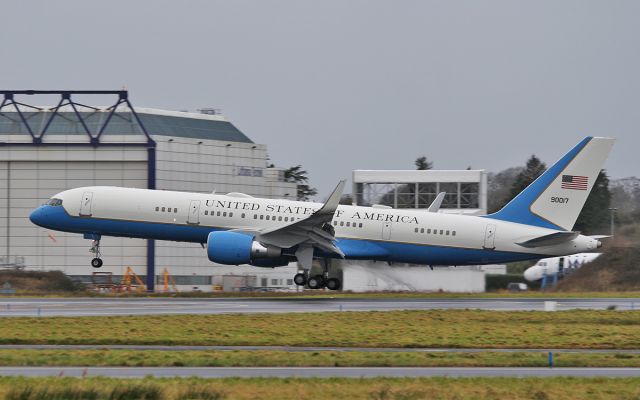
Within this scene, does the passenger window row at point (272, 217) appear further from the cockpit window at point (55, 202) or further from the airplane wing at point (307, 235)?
the cockpit window at point (55, 202)

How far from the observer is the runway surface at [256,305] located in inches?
1566

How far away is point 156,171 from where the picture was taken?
67.3 meters

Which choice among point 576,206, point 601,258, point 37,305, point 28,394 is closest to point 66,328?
point 37,305

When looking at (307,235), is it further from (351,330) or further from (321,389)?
(321,389)

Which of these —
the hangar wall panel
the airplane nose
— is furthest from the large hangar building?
the airplane nose

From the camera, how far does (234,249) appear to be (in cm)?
4669

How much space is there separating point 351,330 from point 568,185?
20.0 metres

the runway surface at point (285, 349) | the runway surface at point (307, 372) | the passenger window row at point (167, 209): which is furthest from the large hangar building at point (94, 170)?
the runway surface at point (307, 372)

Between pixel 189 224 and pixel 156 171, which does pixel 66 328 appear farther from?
pixel 156 171

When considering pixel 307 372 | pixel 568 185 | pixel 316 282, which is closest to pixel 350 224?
pixel 316 282

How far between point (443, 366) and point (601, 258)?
134 feet

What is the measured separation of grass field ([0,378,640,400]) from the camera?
1912cm

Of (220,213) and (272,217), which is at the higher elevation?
(220,213)

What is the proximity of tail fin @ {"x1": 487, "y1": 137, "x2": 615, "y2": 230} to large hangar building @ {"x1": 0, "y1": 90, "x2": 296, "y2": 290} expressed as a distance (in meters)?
26.0
